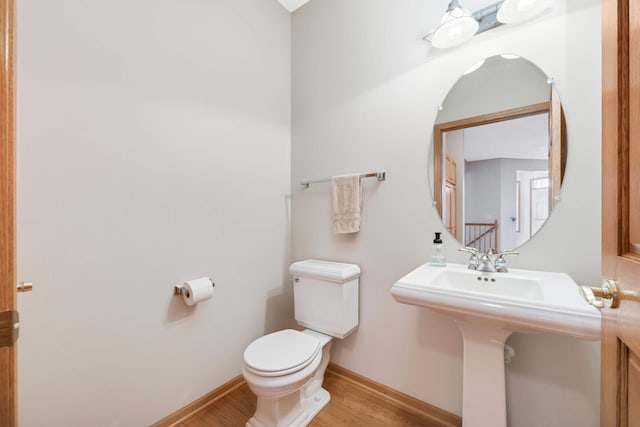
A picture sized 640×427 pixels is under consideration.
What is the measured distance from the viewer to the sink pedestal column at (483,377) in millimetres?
1084

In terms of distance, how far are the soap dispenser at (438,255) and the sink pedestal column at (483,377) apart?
1.02ft

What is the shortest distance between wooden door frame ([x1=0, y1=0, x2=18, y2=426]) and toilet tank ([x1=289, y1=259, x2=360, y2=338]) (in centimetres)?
128

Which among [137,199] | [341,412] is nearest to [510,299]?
[341,412]

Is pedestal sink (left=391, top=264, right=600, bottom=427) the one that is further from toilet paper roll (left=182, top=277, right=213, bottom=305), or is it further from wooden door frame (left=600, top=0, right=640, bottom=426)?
toilet paper roll (left=182, top=277, right=213, bottom=305)

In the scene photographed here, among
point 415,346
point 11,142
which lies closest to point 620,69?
point 11,142

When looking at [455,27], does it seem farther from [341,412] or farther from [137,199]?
[341,412]

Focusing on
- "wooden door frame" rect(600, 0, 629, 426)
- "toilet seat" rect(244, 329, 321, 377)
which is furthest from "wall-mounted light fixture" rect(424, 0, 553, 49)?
"toilet seat" rect(244, 329, 321, 377)

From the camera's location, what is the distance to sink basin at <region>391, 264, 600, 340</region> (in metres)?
0.80

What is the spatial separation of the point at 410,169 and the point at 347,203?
17.1 inches

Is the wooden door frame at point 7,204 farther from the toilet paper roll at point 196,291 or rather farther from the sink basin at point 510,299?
the sink basin at point 510,299

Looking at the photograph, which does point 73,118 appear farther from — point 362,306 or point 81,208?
point 362,306

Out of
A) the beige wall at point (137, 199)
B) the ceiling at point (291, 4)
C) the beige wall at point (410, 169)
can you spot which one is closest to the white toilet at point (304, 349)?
the beige wall at point (410, 169)

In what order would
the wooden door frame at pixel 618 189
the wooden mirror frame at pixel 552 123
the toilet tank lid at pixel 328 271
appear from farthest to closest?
the toilet tank lid at pixel 328 271, the wooden mirror frame at pixel 552 123, the wooden door frame at pixel 618 189

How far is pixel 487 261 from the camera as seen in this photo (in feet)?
4.06
